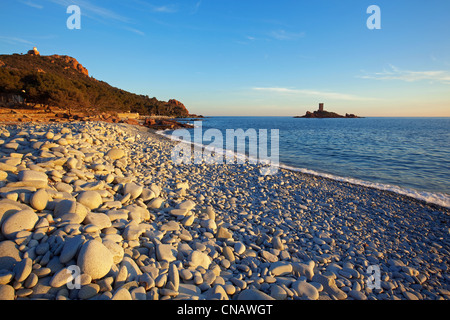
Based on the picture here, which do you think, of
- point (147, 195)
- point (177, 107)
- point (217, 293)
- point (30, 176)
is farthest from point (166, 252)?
point (177, 107)

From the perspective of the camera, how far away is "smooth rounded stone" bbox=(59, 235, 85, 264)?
242 centimetres

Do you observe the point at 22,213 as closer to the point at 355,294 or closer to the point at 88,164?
the point at 88,164

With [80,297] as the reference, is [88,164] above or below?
above

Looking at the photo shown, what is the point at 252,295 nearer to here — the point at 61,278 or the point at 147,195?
the point at 61,278

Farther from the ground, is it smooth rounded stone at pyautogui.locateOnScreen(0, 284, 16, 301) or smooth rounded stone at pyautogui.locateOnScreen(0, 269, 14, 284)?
smooth rounded stone at pyautogui.locateOnScreen(0, 269, 14, 284)

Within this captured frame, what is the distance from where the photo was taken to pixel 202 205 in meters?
5.60

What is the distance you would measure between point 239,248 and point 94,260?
2353mm

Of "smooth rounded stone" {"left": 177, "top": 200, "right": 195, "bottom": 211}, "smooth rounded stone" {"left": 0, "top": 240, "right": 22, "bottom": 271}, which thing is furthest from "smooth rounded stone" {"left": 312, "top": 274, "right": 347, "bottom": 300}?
"smooth rounded stone" {"left": 0, "top": 240, "right": 22, "bottom": 271}

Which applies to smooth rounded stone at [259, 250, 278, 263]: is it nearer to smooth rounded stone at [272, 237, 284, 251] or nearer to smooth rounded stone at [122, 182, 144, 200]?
smooth rounded stone at [272, 237, 284, 251]

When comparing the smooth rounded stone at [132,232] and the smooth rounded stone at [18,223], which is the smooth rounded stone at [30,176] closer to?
the smooth rounded stone at [18,223]

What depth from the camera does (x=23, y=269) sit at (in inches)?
84.5

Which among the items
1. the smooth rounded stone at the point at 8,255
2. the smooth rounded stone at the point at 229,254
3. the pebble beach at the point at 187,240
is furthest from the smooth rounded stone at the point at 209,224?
the smooth rounded stone at the point at 8,255
